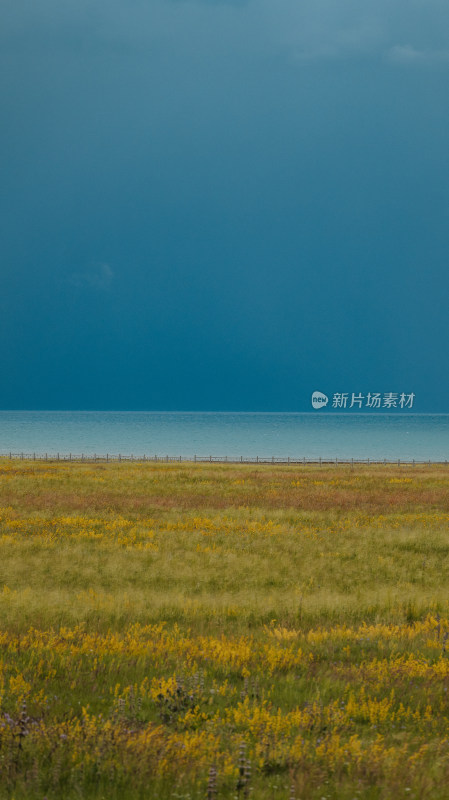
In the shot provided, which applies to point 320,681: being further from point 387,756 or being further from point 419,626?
point 419,626

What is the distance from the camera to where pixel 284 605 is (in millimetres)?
15062

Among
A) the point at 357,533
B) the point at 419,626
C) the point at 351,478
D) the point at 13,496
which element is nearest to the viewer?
the point at 419,626

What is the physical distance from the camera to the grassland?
5883 millimetres

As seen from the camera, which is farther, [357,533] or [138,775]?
[357,533]

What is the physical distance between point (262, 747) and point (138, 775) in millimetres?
1271

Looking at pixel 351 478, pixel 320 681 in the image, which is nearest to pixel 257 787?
pixel 320 681

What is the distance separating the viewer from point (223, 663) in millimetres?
9562

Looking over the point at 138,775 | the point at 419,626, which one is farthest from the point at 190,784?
the point at 419,626

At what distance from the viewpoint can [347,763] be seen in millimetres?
6062

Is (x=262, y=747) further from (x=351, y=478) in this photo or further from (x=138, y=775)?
(x=351, y=478)

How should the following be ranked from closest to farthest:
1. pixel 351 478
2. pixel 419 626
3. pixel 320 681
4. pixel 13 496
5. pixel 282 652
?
pixel 320 681 → pixel 282 652 → pixel 419 626 → pixel 13 496 → pixel 351 478

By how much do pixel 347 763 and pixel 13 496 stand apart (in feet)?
114

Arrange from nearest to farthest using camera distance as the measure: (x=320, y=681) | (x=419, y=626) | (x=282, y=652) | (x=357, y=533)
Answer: (x=320, y=681) < (x=282, y=652) < (x=419, y=626) < (x=357, y=533)

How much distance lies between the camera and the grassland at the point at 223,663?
19.3 feet
